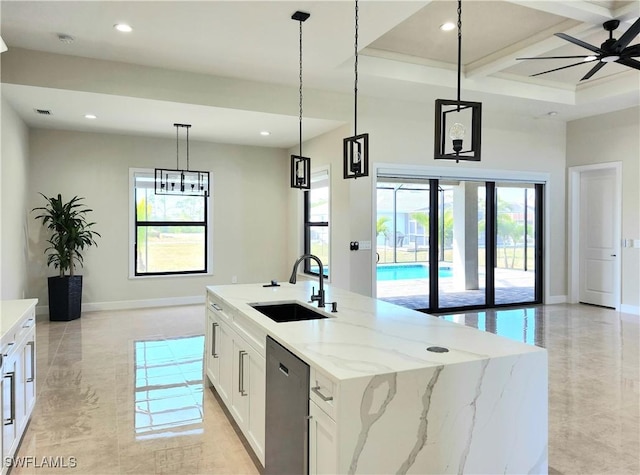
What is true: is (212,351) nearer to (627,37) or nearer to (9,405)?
(9,405)

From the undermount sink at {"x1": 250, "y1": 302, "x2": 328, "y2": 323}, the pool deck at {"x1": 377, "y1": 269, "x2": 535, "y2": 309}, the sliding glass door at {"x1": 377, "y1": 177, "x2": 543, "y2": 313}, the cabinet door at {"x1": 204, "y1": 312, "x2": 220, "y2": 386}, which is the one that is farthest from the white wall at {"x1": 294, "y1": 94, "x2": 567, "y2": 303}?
the undermount sink at {"x1": 250, "y1": 302, "x2": 328, "y2": 323}

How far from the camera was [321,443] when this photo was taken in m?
1.70

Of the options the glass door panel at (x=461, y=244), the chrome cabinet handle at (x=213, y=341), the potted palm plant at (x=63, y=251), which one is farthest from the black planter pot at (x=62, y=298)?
the glass door panel at (x=461, y=244)

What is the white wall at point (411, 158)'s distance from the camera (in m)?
6.15

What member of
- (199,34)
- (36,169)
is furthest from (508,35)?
(36,169)

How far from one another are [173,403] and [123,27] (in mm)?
3200

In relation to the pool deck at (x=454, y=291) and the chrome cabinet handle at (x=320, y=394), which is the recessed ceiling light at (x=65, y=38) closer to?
the chrome cabinet handle at (x=320, y=394)

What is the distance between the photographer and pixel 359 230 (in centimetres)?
615

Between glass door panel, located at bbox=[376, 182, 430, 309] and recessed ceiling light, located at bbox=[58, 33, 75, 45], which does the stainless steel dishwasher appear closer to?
recessed ceiling light, located at bbox=[58, 33, 75, 45]

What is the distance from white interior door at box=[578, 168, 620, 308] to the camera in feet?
23.3

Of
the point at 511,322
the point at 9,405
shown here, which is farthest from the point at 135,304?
the point at 511,322

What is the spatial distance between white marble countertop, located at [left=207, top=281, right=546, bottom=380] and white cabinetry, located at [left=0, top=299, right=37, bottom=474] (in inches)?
47.8

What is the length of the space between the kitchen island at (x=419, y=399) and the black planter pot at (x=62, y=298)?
4973 mm

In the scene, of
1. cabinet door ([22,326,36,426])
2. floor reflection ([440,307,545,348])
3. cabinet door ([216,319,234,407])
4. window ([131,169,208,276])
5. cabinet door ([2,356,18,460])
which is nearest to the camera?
cabinet door ([2,356,18,460])
